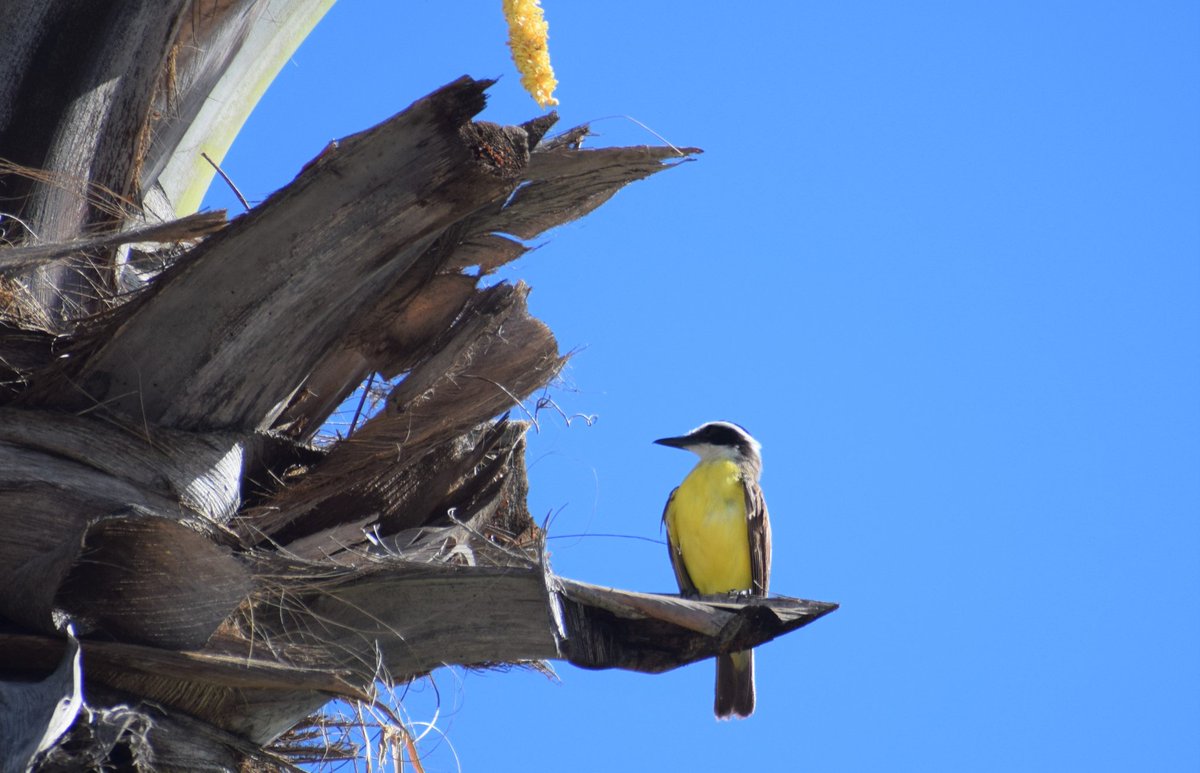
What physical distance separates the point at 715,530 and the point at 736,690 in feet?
3.04

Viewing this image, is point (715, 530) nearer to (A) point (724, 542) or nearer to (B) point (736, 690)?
(A) point (724, 542)

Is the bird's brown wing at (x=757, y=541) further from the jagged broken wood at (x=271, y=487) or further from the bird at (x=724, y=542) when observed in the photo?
the jagged broken wood at (x=271, y=487)

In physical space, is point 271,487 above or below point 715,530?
below

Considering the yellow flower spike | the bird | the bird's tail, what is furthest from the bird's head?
the yellow flower spike

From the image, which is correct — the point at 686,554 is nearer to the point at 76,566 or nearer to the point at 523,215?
the point at 523,215

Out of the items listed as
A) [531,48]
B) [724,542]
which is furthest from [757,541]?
[531,48]

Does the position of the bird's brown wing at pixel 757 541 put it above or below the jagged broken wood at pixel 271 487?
above

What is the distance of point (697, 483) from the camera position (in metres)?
8.41

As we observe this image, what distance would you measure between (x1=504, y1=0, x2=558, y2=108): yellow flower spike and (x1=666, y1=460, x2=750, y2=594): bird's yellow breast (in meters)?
4.16

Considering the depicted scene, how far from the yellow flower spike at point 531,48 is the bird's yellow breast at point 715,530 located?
4.16 metres

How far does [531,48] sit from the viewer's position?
4.51m

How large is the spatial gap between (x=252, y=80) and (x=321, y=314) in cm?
190

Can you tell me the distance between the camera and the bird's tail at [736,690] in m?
7.98

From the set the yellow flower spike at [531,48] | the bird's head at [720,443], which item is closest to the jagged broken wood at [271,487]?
the yellow flower spike at [531,48]
